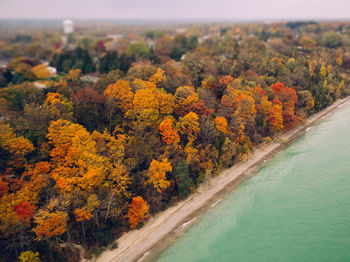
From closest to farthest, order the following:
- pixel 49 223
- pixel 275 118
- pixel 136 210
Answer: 1. pixel 49 223
2. pixel 136 210
3. pixel 275 118

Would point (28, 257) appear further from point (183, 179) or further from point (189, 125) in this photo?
point (189, 125)

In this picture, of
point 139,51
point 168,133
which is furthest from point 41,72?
point 168,133

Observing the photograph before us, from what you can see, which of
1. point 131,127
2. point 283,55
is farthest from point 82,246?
point 283,55

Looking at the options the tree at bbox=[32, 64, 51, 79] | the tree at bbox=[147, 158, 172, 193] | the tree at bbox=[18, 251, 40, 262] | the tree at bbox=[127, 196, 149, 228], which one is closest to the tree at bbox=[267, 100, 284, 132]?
the tree at bbox=[147, 158, 172, 193]

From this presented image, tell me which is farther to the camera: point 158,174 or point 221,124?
point 221,124

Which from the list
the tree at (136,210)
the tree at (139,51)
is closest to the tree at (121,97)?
the tree at (136,210)

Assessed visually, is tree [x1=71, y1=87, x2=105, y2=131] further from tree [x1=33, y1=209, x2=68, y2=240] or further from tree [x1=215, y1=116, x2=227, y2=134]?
tree [x1=215, y1=116, x2=227, y2=134]

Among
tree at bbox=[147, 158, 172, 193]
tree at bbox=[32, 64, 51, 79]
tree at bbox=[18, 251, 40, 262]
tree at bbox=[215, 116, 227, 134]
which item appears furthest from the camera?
tree at bbox=[32, 64, 51, 79]
